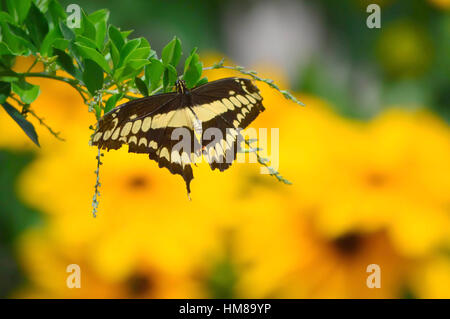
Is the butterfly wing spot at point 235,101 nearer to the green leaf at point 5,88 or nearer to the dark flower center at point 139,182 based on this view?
the green leaf at point 5,88

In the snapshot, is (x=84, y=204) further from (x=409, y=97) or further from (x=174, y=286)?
(x=409, y=97)

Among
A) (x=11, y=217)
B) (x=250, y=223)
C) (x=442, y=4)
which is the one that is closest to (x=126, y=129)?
(x=250, y=223)

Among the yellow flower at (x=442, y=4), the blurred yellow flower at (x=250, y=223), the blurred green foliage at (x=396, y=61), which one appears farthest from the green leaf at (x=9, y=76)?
the yellow flower at (x=442, y=4)

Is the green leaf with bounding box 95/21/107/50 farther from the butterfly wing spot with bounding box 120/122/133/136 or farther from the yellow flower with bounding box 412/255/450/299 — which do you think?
the yellow flower with bounding box 412/255/450/299

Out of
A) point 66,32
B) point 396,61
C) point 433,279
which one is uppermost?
point 396,61

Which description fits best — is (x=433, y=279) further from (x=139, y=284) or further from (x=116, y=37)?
(x=116, y=37)

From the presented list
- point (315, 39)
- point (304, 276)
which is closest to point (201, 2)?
point (315, 39)
